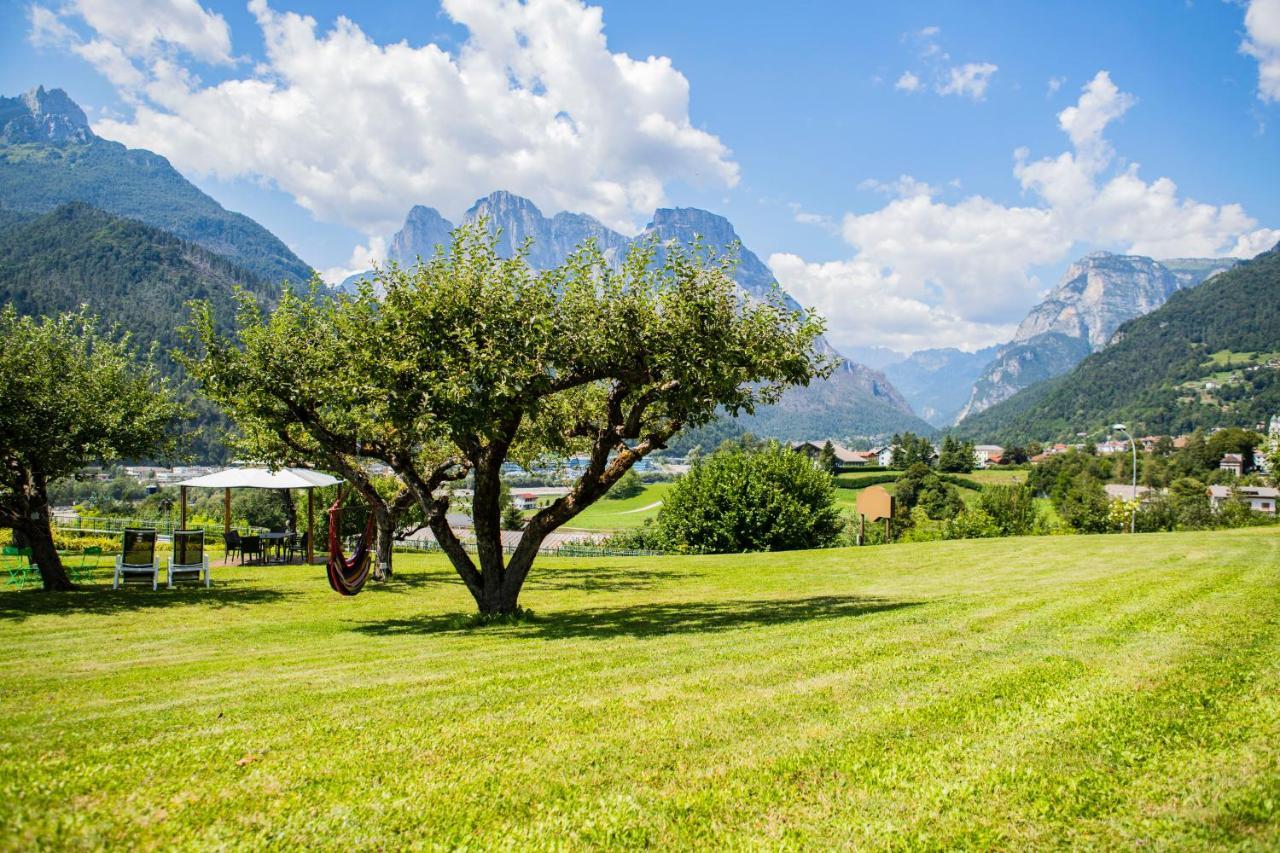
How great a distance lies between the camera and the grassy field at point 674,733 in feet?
12.3

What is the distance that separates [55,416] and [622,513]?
94113mm

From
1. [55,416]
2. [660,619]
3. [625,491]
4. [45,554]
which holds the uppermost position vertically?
[55,416]

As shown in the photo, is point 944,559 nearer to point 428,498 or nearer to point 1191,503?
point 428,498

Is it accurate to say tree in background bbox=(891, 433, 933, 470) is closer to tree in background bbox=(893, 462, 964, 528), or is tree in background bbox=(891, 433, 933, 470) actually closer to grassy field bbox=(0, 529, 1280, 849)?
tree in background bbox=(893, 462, 964, 528)

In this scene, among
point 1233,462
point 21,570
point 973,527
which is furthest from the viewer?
point 1233,462

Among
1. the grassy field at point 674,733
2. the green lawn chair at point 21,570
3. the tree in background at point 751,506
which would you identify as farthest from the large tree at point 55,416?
the tree in background at point 751,506

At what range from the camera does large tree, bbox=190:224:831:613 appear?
1081 cm

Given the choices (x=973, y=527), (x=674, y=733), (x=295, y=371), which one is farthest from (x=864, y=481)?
(x=674, y=733)

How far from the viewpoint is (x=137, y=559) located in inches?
681

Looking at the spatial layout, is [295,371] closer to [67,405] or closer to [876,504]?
[67,405]

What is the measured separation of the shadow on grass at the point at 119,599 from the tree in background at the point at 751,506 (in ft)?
65.9

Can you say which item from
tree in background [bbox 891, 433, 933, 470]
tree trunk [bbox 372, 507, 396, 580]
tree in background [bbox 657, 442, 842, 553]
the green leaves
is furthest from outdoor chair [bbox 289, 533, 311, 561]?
tree in background [bbox 891, 433, 933, 470]

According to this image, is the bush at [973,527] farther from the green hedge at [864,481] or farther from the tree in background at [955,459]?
the tree in background at [955,459]

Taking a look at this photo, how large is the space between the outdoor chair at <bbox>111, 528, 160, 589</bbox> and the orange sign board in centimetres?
2499
